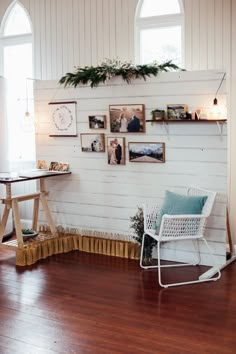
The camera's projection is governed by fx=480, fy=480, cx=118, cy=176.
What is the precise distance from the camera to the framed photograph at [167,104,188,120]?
15.9 ft

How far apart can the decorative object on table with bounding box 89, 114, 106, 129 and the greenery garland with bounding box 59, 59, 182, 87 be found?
14.2 inches

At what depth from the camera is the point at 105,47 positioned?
6.02 meters

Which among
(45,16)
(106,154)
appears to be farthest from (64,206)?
(45,16)

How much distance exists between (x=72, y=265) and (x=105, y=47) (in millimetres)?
2754

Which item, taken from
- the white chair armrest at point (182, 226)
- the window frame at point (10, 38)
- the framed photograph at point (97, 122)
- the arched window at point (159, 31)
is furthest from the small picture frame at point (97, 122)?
the window frame at point (10, 38)

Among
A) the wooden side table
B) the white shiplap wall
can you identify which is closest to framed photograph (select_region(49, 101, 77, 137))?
the white shiplap wall

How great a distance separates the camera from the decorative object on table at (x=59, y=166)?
5.71m

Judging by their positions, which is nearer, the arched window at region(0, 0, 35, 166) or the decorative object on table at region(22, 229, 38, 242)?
the decorative object on table at region(22, 229, 38, 242)

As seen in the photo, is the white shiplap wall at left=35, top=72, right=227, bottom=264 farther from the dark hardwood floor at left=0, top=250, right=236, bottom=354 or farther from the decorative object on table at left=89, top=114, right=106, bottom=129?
the dark hardwood floor at left=0, top=250, right=236, bottom=354

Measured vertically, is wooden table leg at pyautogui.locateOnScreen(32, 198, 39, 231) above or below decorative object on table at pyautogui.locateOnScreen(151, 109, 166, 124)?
below

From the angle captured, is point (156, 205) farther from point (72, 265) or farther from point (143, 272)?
point (72, 265)

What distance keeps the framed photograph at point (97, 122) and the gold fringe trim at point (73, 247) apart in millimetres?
1289

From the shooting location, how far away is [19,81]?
6711mm

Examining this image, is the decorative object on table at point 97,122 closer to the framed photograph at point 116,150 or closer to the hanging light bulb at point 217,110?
the framed photograph at point 116,150
